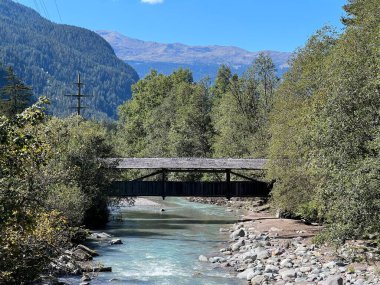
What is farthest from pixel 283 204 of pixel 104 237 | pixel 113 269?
pixel 113 269

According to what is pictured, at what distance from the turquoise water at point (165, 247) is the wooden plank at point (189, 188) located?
1.70 metres

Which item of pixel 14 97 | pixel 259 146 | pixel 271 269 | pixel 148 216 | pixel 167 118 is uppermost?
pixel 14 97

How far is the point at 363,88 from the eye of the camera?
13.5 m

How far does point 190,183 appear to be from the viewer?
29.9 meters

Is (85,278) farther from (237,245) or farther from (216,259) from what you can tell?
(237,245)

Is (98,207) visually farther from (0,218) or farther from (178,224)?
(0,218)

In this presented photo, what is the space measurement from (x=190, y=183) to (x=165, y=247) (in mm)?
8236

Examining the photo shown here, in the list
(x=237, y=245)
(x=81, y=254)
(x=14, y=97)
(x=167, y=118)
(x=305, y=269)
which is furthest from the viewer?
(x=167, y=118)

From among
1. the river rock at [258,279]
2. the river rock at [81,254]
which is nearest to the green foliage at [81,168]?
the river rock at [81,254]

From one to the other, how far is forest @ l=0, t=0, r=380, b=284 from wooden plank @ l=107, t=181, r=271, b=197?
1.80m

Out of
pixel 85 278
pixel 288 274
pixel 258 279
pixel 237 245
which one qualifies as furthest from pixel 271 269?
pixel 85 278

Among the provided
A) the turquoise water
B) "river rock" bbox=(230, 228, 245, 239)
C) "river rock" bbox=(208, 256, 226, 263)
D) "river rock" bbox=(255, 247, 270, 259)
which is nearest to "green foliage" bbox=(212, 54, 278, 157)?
the turquoise water

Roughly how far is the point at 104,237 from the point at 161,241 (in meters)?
2.63

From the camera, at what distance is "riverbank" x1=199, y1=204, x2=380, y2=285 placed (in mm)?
14922
